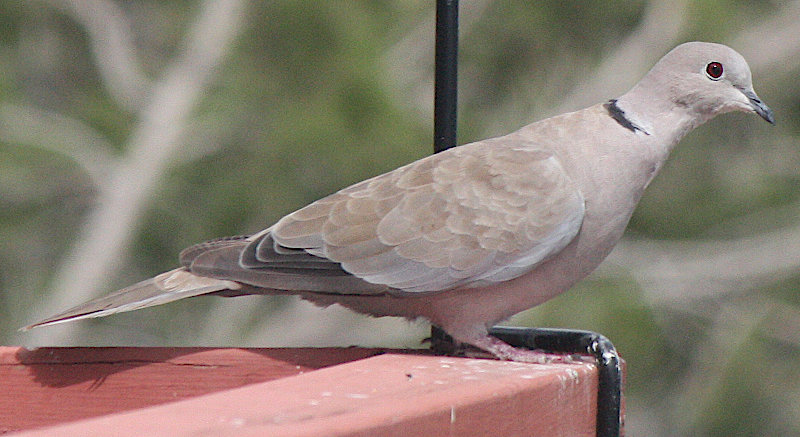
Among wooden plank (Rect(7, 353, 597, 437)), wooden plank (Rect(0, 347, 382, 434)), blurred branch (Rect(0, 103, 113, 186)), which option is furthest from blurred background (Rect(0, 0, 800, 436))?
wooden plank (Rect(7, 353, 597, 437))

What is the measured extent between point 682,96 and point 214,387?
37.6 inches

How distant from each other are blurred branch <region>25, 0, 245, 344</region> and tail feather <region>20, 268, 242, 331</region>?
242 centimetres

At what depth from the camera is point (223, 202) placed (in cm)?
412

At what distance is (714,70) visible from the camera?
2018 millimetres

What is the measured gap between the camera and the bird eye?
201 centimetres

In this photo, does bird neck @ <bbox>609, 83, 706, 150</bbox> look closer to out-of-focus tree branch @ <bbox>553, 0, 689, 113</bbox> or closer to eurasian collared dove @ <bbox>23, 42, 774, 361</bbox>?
eurasian collared dove @ <bbox>23, 42, 774, 361</bbox>

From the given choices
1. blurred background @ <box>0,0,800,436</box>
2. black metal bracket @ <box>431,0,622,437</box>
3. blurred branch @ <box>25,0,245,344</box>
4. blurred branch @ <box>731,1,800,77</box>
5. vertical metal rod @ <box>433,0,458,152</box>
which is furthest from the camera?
blurred branch @ <box>731,1,800,77</box>

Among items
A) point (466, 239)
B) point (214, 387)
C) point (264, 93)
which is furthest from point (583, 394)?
point (264, 93)

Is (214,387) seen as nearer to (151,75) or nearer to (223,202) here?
(223,202)

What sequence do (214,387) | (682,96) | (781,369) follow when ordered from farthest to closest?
1. (781,369)
2. (682,96)
3. (214,387)

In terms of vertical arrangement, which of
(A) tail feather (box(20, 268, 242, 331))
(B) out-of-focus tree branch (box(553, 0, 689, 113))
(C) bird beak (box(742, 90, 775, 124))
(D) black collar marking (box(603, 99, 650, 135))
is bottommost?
(A) tail feather (box(20, 268, 242, 331))

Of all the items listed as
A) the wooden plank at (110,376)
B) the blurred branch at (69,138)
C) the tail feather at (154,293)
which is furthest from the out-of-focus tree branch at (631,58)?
the wooden plank at (110,376)

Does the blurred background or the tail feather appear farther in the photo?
the blurred background

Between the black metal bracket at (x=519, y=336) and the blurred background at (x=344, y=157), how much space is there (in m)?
1.75
